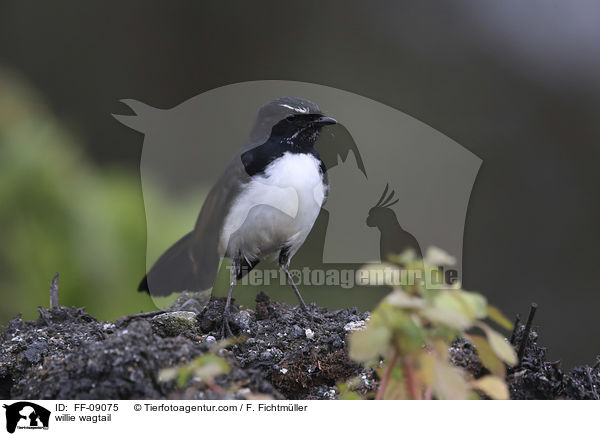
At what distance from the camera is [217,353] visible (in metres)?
1.13

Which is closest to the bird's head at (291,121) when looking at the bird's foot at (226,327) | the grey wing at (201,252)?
the grey wing at (201,252)

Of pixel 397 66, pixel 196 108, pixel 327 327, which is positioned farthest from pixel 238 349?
pixel 397 66

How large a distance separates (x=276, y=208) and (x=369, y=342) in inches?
53.1

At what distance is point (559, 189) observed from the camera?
2719 millimetres

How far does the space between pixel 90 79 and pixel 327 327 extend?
1475 millimetres

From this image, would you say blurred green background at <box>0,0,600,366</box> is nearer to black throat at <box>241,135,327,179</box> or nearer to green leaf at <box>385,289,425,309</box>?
black throat at <box>241,135,327,179</box>

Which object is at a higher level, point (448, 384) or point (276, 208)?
point (276, 208)

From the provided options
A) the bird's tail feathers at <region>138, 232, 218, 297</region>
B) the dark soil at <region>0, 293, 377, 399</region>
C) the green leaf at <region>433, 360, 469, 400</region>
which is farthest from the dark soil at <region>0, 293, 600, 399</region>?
the green leaf at <region>433, 360, 469, 400</region>

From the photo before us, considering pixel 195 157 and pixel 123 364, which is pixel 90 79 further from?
pixel 123 364

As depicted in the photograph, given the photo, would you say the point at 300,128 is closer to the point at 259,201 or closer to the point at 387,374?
the point at 259,201

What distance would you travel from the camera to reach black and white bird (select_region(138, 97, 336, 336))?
6.59ft

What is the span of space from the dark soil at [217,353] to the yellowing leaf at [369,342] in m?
0.26
